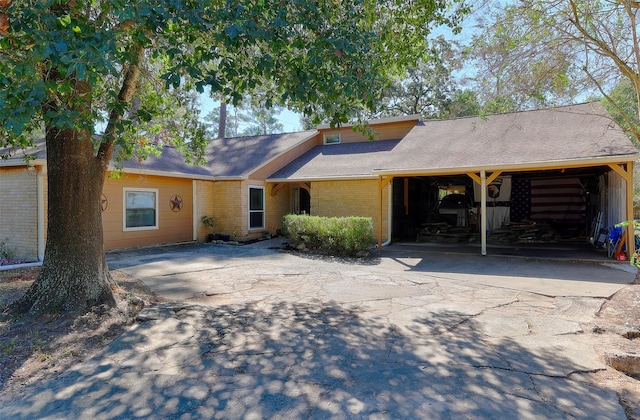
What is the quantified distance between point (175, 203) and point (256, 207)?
3092mm

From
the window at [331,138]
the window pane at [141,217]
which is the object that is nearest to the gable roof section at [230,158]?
the window at [331,138]

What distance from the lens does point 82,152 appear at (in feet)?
17.7

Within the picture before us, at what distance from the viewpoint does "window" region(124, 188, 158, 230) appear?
40.0 ft

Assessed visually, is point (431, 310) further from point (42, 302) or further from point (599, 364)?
point (42, 302)

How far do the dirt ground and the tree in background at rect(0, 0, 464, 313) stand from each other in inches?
12.9

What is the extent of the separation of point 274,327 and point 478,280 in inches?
190

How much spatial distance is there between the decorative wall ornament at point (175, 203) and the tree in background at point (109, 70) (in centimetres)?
713

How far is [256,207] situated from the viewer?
608 inches

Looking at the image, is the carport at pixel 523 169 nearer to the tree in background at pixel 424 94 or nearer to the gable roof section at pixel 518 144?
the gable roof section at pixel 518 144

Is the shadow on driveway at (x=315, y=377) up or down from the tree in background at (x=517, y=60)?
down

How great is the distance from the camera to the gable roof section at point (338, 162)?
47.3ft

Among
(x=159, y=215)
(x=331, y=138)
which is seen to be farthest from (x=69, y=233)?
(x=331, y=138)

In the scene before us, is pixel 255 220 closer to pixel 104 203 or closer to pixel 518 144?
pixel 104 203

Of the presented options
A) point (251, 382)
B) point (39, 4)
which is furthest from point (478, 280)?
point (39, 4)
